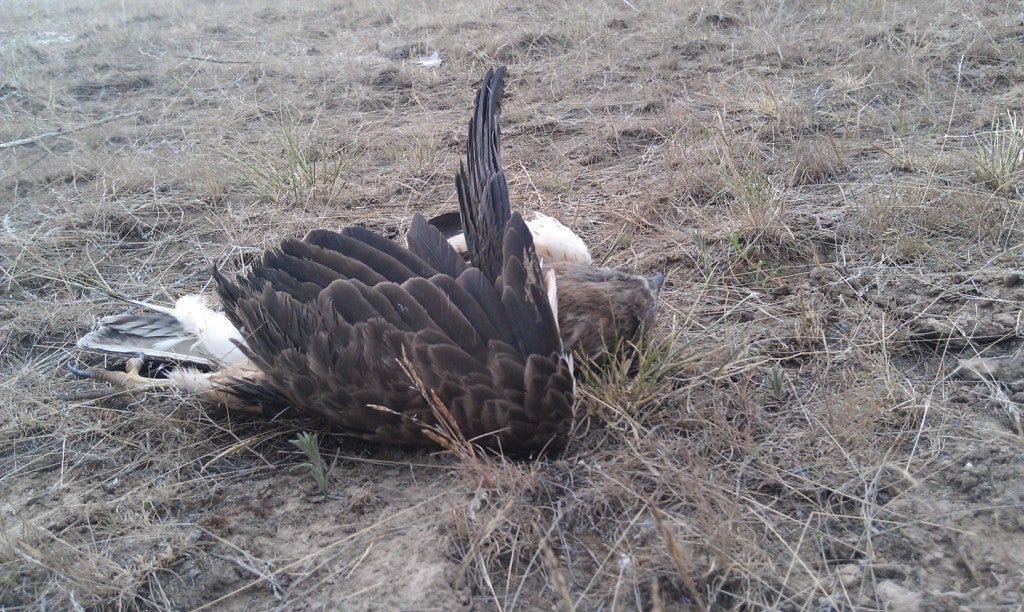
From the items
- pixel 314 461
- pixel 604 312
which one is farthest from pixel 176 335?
pixel 604 312

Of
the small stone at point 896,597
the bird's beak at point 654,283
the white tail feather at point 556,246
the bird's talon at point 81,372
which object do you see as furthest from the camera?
the white tail feather at point 556,246

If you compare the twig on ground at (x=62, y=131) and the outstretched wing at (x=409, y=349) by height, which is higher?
the twig on ground at (x=62, y=131)

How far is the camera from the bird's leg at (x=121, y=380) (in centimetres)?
267

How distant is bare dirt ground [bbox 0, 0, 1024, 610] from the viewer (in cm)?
186

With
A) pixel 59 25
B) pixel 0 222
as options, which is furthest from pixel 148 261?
pixel 59 25

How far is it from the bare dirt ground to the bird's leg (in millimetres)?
50

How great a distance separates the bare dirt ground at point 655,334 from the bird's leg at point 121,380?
0.17 feet

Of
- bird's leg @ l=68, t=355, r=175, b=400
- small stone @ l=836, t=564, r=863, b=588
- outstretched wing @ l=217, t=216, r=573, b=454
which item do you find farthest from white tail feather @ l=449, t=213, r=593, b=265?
small stone @ l=836, t=564, r=863, b=588

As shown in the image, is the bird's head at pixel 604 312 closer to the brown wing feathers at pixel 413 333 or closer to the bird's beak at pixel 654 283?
the bird's beak at pixel 654 283

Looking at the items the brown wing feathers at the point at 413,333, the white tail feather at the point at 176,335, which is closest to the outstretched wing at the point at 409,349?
the brown wing feathers at the point at 413,333

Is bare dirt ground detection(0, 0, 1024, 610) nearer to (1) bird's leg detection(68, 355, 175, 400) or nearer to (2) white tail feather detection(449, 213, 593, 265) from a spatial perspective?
(1) bird's leg detection(68, 355, 175, 400)

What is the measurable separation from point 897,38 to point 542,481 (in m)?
4.50

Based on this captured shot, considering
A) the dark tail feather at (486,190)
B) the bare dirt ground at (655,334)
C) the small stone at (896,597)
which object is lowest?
the small stone at (896,597)

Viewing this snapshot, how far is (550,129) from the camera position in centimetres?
471
